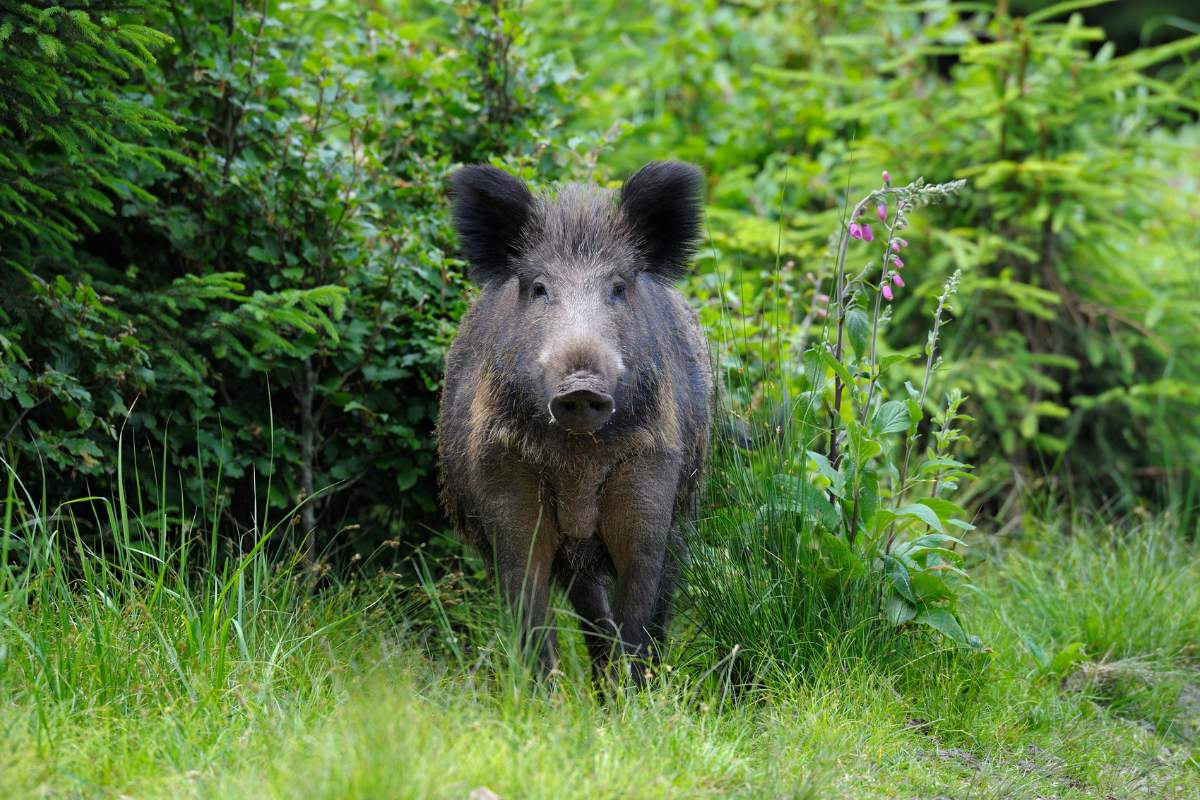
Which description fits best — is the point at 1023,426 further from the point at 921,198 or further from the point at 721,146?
the point at 921,198

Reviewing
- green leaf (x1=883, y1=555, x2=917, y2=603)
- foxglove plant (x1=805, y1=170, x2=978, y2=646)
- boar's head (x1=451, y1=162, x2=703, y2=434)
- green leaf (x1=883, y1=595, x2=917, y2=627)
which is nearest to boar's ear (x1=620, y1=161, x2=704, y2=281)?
boar's head (x1=451, y1=162, x2=703, y2=434)

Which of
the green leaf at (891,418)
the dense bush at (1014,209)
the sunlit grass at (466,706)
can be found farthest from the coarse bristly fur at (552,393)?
the dense bush at (1014,209)

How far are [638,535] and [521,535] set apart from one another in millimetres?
407

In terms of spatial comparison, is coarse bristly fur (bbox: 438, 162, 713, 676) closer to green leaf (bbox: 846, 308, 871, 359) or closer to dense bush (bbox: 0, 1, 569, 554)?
green leaf (bbox: 846, 308, 871, 359)

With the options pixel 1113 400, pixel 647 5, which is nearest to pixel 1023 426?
pixel 1113 400

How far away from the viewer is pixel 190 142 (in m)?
5.57

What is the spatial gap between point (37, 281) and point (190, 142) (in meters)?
1.07

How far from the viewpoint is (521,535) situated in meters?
4.59

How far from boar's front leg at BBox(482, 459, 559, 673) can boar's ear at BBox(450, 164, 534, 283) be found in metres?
0.82

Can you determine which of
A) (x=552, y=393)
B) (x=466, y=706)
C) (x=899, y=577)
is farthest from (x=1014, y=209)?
(x=466, y=706)

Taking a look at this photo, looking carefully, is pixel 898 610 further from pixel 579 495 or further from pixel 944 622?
pixel 579 495

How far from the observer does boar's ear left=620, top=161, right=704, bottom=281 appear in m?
4.83

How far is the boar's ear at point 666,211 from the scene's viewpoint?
4.83m

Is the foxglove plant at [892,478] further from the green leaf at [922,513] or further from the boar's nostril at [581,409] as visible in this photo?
the boar's nostril at [581,409]
